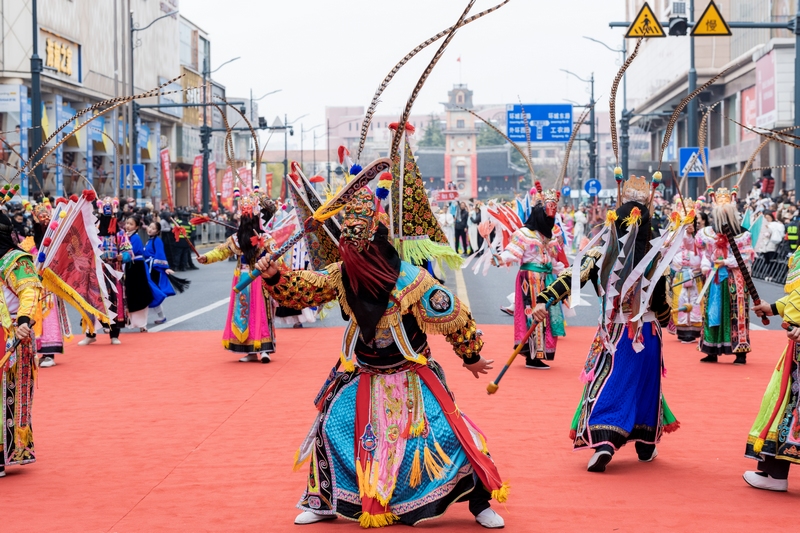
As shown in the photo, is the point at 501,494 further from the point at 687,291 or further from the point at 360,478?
the point at 687,291

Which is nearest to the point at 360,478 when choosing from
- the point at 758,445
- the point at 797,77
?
the point at 758,445

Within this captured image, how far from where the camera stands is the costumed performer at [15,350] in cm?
646

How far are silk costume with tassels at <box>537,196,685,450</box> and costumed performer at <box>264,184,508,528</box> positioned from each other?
1437mm

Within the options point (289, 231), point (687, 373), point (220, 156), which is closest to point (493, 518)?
point (687, 373)

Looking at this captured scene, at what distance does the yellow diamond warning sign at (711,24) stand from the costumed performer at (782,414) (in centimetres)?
1272

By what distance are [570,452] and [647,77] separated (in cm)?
6604

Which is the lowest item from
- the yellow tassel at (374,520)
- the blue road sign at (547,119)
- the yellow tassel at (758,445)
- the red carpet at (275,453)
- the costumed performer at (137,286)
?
the red carpet at (275,453)

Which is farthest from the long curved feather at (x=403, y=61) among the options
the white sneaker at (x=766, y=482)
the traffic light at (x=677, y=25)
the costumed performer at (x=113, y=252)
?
the traffic light at (x=677, y=25)

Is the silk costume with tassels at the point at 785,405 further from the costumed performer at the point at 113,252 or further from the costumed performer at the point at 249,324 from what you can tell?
the costumed performer at the point at 113,252

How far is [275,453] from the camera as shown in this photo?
708cm

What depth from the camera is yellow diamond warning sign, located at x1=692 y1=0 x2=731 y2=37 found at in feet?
58.6

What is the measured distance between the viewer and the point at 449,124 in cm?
12575

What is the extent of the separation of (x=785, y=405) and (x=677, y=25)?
13694 mm

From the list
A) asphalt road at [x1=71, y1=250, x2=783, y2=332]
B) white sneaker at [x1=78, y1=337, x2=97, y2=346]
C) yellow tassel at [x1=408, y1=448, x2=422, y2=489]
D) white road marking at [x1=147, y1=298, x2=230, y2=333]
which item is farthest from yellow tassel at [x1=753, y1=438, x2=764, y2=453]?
white road marking at [x1=147, y1=298, x2=230, y2=333]
